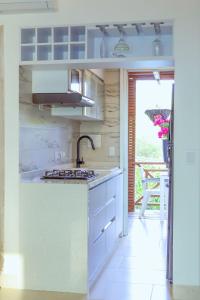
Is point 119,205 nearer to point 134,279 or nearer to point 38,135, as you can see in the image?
point 134,279

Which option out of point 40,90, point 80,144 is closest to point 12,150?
point 40,90

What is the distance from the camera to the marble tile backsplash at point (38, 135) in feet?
13.5

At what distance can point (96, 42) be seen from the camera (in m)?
3.98

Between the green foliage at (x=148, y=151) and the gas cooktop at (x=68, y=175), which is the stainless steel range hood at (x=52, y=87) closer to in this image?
the gas cooktop at (x=68, y=175)

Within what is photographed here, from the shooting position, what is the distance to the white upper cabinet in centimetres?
385

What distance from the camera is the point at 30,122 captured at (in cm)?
428

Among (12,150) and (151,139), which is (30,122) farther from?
(151,139)

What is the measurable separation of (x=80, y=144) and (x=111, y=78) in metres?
1.00

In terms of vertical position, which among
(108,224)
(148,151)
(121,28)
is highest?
Answer: (121,28)

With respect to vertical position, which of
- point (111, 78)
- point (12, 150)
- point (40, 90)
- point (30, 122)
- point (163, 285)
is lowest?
point (163, 285)

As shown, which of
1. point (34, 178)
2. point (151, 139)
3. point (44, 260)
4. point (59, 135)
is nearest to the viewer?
point (44, 260)

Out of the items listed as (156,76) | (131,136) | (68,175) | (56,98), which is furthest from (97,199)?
(131,136)

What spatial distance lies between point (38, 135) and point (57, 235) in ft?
3.60

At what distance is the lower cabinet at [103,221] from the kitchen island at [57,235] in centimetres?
2
